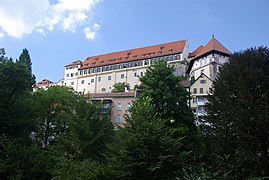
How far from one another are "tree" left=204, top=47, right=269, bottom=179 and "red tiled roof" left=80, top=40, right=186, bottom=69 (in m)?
67.2

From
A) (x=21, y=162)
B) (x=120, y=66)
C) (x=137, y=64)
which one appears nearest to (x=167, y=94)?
(x=21, y=162)

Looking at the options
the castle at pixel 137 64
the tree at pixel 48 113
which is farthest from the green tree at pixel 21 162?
the castle at pixel 137 64

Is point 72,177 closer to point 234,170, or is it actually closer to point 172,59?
point 234,170

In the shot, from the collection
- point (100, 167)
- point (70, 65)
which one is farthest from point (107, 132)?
point (70, 65)

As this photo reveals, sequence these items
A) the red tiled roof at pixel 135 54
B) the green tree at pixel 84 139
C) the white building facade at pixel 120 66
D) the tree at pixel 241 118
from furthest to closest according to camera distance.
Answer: the red tiled roof at pixel 135 54 < the white building facade at pixel 120 66 < the green tree at pixel 84 139 < the tree at pixel 241 118

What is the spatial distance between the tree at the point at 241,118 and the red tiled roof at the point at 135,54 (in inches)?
2644

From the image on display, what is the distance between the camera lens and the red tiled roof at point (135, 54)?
295 ft

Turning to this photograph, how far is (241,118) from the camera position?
17.5 metres

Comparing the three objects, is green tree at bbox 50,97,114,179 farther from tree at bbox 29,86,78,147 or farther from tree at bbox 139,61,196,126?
tree at bbox 29,86,78,147

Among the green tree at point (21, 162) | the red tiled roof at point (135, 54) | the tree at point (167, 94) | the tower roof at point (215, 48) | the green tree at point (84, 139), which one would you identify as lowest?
the green tree at point (21, 162)

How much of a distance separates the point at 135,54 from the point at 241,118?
82298 mm

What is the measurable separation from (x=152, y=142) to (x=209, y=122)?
20.5ft

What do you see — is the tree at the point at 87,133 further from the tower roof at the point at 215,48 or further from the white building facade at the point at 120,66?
the white building facade at the point at 120,66

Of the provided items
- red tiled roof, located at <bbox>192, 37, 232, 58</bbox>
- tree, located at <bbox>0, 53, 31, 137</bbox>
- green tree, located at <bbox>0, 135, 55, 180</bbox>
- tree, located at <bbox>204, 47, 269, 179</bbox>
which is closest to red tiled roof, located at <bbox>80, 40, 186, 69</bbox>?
red tiled roof, located at <bbox>192, 37, 232, 58</bbox>
